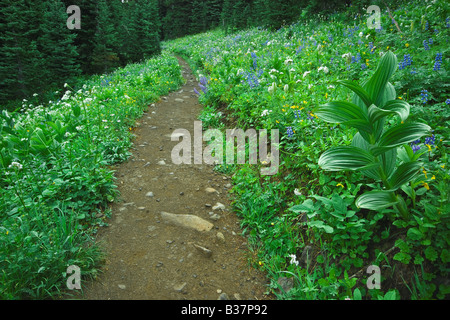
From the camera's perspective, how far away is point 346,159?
2.23 metres

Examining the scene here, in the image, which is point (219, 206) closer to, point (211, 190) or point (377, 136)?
point (211, 190)

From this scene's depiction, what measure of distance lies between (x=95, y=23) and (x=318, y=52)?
2039 cm

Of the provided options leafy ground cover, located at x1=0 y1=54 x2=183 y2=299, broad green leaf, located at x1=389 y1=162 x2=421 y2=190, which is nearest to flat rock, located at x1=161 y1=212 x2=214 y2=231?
leafy ground cover, located at x1=0 y1=54 x2=183 y2=299

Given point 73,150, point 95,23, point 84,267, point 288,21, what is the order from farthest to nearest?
point 95,23 < point 288,21 < point 73,150 < point 84,267

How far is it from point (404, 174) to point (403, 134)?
0.36 metres

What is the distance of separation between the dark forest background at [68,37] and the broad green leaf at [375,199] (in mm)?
12613

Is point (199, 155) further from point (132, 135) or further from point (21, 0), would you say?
point (21, 0)

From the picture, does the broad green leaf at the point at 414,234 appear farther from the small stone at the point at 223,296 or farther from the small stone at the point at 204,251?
the small stone at the point at 204,251

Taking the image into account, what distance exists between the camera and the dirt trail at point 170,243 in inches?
103

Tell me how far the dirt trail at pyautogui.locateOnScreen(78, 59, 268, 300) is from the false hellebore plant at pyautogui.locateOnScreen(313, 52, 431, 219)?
1.51 metres

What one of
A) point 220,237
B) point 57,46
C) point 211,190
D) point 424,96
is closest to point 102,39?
point 57,46
